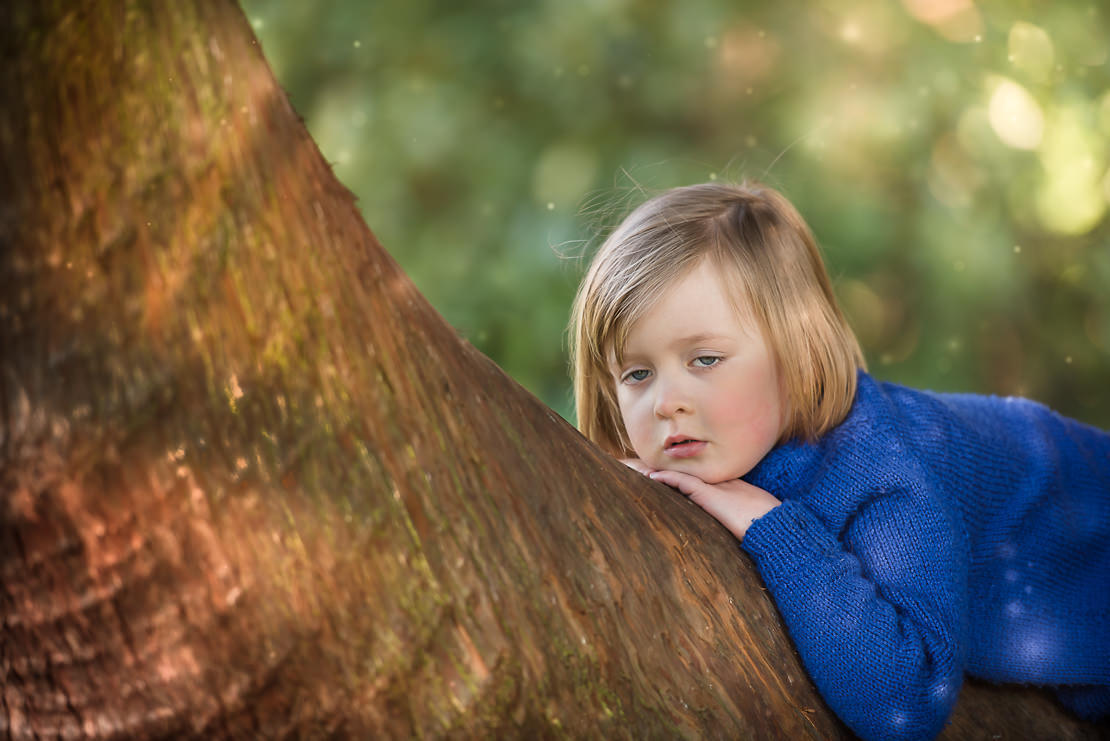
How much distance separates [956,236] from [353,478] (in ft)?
9.27

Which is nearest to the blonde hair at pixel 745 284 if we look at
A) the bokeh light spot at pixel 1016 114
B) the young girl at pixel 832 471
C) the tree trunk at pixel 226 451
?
the young girl at pixel 832 471

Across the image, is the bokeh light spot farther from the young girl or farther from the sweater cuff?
the sweater cuff

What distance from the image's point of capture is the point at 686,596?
119 centimetres

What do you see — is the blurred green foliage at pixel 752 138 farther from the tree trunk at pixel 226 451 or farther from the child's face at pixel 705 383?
the tree trunk at pixel 226 451

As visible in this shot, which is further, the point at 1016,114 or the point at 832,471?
the point at 1016,114

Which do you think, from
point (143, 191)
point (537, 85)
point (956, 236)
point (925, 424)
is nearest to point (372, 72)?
point (537, 85)

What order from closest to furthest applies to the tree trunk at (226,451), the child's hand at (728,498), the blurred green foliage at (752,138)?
1. the tree trunk at (226,451)
2. the child's hand at (728,498)
3. the blurred green foliage at (752,138)

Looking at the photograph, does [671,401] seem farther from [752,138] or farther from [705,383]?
[752,138]

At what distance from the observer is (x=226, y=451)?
91 centimetres

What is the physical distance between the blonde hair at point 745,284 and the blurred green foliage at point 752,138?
4.70 ft

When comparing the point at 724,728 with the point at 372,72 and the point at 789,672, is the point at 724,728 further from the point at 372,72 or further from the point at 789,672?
the point at 372,72

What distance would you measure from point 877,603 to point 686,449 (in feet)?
1.22

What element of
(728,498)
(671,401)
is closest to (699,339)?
(671,401)

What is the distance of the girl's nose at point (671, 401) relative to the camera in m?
1.50
